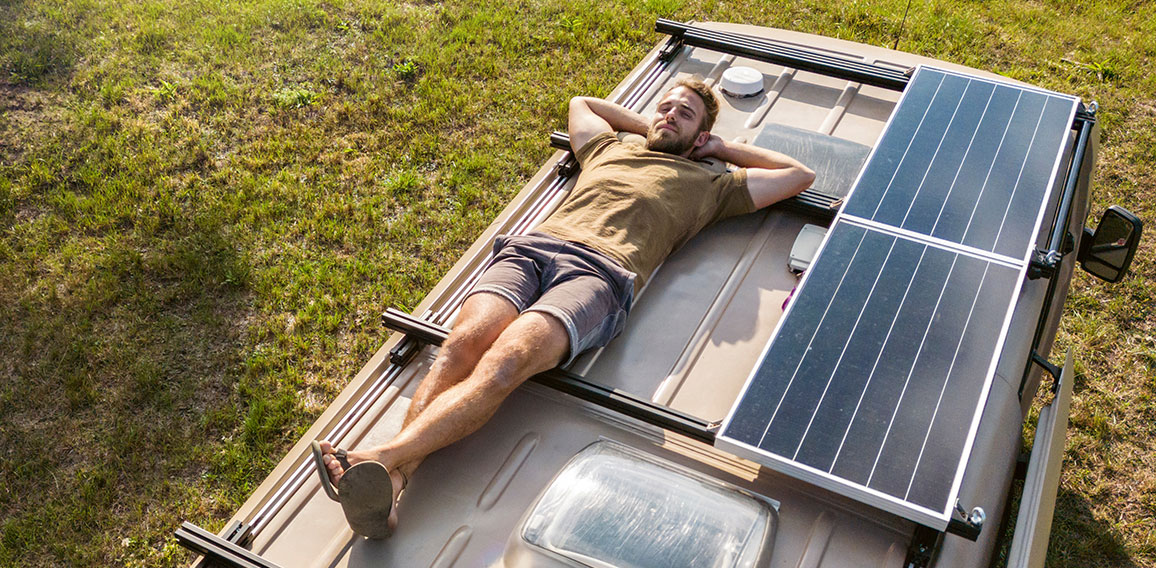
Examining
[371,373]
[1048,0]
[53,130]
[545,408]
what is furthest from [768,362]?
[1048,0]

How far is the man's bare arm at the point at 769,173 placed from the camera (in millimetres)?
4422

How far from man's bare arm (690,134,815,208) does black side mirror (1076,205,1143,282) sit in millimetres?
1317

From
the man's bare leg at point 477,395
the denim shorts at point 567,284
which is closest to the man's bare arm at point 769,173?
the denim shorts at point 567,284

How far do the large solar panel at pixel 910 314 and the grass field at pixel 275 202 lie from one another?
1.59 m

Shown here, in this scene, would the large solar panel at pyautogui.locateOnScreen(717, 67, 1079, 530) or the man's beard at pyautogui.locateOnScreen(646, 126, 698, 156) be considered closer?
the large solar panel at pyautogui.locateOnScreen(717, 67, 1079, 530)

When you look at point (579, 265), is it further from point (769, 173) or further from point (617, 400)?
point (769, 173)

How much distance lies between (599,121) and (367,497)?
110 inches

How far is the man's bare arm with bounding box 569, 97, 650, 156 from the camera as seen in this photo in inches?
196

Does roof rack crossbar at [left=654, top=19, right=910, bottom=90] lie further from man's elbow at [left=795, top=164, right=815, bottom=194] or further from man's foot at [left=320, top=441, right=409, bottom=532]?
man's foot at [left=320, top=441, right=409, bottom=532]

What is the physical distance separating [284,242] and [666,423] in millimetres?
3569

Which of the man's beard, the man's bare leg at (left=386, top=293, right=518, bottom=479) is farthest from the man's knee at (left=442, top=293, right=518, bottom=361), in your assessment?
the man's beard

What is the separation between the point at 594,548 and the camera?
279cm

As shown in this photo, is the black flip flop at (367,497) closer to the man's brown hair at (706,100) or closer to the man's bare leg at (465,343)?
the man's bare leg at (465,343)

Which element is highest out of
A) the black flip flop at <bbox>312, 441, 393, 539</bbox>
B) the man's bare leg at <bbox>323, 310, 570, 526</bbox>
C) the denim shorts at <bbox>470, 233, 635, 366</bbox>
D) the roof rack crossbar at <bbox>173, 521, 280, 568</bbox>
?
the denim shorts at <bbox>470, 233, 635, 366</bbox>
